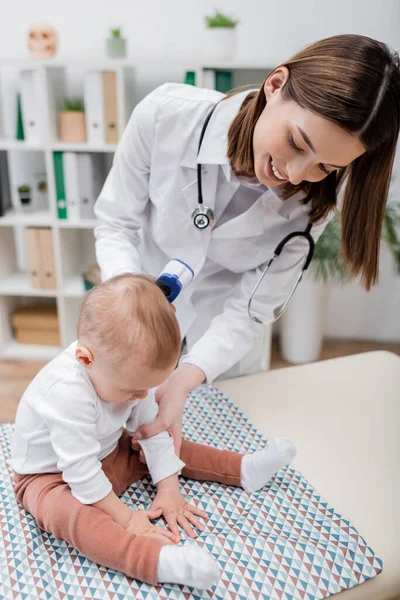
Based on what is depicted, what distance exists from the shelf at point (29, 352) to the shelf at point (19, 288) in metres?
0.29

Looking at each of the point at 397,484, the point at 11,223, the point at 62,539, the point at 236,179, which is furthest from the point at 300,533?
the point at 11,223

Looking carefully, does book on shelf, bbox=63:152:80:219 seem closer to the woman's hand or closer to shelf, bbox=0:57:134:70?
shelf, bbox=0:57:134:70

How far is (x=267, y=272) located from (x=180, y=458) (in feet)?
1.56

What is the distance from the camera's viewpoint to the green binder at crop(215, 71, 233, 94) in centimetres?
224

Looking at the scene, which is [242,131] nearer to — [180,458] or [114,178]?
[114,178]

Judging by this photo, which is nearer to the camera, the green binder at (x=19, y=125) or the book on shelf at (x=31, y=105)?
the book on shelf at (x=31, y=105)

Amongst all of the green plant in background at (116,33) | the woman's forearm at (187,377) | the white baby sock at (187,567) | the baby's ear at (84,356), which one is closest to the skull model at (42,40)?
the green plant in background at (116,33)

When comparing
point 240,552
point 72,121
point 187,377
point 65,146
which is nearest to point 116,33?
point 72,121

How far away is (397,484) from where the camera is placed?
113 cm

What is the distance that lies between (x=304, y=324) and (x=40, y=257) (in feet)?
4.34

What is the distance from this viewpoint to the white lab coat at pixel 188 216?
1.18 meters

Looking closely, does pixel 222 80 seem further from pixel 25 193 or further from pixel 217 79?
pixel 25 193

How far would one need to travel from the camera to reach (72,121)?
7.77 ft

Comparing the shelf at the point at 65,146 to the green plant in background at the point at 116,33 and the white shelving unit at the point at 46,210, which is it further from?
the green plant in background at the point at 116,33
